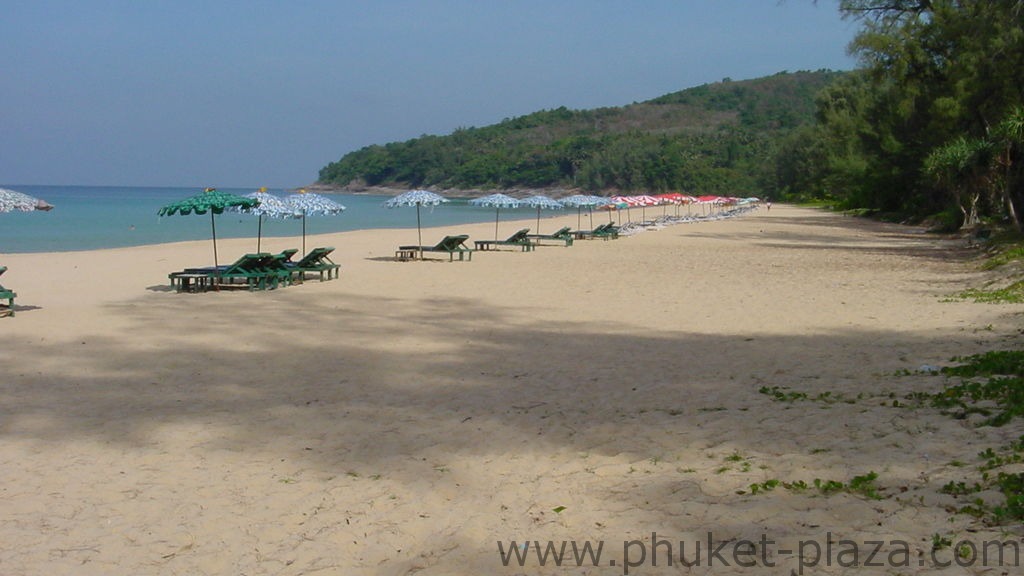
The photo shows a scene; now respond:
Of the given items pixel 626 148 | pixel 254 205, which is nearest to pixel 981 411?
pixel 254 205

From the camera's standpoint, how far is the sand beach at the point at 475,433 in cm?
392

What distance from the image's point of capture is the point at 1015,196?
2328 centimetres

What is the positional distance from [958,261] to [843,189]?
44.1 metres

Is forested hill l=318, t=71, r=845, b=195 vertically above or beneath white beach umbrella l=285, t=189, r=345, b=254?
above

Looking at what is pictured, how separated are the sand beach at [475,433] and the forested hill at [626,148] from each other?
273ft

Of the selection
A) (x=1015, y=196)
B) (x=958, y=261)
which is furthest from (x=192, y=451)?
(x=1015, y=196)

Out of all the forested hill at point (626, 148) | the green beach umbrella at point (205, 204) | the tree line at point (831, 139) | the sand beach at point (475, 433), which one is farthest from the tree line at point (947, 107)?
the forested hill at point (626, 148)

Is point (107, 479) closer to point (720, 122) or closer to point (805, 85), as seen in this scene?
point (720, 122)

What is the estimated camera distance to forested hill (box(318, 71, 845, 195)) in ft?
366

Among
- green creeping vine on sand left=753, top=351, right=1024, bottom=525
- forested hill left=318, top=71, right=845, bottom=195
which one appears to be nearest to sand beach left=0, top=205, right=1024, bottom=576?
green creeping vine on sand left=753, top=351, right=1024, bottom=525

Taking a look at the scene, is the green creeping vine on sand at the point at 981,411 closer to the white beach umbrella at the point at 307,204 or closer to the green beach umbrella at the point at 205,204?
the green beach umbrella at the point at 205,204

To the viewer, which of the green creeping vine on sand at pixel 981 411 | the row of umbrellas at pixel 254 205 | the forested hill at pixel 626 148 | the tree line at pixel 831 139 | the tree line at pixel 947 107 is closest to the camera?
the green creeping vine on sand at pixel 981 411

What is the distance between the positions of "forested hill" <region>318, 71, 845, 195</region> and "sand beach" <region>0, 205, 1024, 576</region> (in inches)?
3280

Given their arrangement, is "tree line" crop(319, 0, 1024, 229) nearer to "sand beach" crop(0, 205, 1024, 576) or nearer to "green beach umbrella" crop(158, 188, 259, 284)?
"sand beach" crop(0, 205, 1024, 576)
